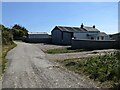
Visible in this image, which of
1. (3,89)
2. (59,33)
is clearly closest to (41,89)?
(3,89)

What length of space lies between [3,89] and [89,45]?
29.4 m

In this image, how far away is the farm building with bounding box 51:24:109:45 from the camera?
6456cm

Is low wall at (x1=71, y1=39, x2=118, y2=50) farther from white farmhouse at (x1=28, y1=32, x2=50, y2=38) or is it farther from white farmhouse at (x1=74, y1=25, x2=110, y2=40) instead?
white farmhouse at (x1=28, y1=32, x2=50, y2=38)

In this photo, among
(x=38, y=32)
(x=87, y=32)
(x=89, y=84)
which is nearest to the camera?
(x=89, y=84)

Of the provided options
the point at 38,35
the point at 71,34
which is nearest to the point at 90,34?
the point at 71,34

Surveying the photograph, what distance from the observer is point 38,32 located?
10038cm

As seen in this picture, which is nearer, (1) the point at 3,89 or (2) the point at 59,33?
(1) the point at 3,89

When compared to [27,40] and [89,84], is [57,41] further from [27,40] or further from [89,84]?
[89,84]

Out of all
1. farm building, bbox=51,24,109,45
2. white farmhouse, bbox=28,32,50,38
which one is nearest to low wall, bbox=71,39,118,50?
farm building, bbox=51,24,109,45

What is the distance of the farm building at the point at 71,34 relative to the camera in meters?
64.6

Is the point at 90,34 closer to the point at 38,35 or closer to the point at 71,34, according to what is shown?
the point at 71,34

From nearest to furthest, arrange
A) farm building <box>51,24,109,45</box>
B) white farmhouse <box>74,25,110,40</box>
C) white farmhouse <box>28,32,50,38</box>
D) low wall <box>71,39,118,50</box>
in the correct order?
1. low wall <box>71,39,118,50</box>
2. farm building <box>51,24,109,45</box>
3. white farmhouse <box>74,25,110,40</box>
4. white farmhouse <box>28,32,50,38</box>

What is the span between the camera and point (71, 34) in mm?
63625

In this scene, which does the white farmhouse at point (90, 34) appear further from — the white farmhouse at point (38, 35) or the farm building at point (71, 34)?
the white farmhouse at point (38, 35)
